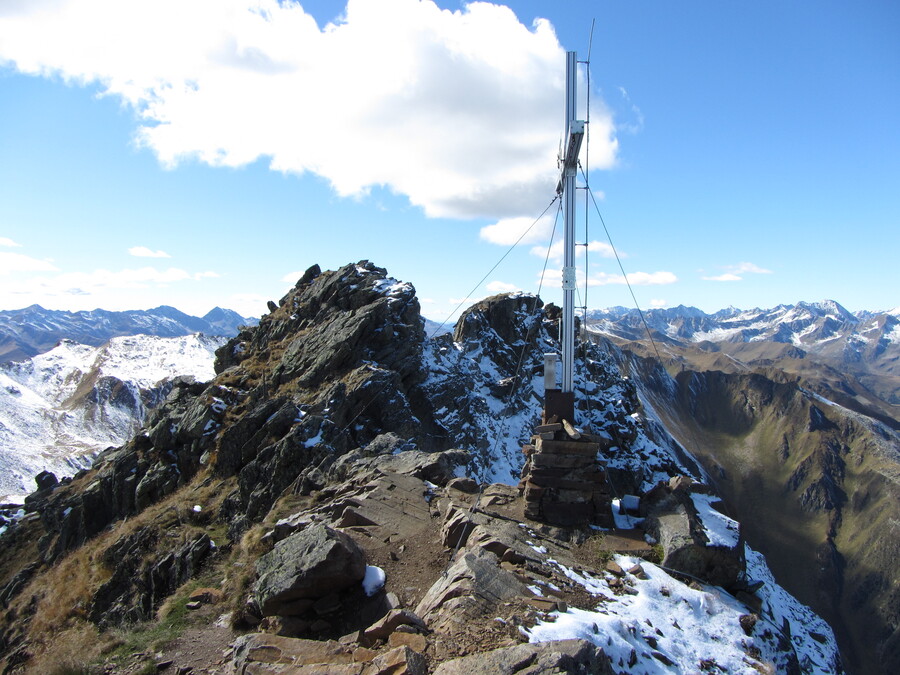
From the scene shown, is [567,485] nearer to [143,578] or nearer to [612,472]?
[143,578]

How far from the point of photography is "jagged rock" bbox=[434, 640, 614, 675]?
6.77 meters

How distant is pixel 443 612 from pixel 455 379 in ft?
159

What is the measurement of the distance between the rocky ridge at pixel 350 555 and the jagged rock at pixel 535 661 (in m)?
0.03

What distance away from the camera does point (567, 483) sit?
14.8m

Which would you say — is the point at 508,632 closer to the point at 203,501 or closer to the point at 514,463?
the point at 203,501

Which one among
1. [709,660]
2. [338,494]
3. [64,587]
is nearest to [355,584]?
[709,660]

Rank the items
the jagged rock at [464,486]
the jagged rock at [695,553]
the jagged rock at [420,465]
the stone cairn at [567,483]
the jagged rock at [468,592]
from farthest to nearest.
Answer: the jagged rock at [420,465] → the jagged rock at [464,486] → the stone cairn at [567,483] → the jagged rock at [695,553] → the jagged rock at [468,592]

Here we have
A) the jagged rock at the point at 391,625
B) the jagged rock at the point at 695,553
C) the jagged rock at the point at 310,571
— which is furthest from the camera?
the jagged rock at the point at 695,553

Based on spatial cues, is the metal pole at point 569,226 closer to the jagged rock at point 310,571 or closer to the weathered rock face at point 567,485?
the weathered rock face at point 567,485

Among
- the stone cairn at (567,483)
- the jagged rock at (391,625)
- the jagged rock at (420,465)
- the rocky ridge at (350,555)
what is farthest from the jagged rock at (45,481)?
the jagged rock at (391,625)

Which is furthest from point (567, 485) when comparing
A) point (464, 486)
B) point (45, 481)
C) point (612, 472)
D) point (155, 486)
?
point (45, 481)

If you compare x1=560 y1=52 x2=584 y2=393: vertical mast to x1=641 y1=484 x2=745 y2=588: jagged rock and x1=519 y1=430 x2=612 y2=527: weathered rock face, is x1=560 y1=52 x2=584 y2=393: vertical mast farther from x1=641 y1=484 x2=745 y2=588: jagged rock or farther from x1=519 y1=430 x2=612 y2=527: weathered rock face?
x1=641 y1=484 x2=745 y2=588: jagged rock

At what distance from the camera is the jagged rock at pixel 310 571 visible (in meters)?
10.2

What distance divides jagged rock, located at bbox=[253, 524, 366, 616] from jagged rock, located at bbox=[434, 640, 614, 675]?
3.98 metres
